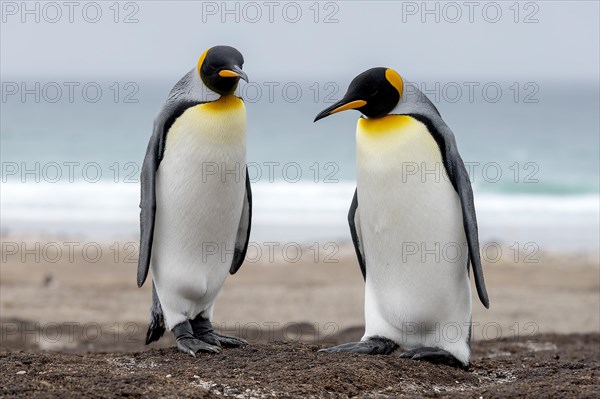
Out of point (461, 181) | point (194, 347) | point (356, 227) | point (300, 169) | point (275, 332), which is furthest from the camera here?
point (300, 169)

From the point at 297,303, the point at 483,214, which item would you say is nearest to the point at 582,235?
the point at 483,214

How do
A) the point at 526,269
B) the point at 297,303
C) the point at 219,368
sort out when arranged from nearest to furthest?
the point at 219,368
the point at 297,303
the point at 526,269

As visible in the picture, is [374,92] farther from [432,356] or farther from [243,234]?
[432,356]

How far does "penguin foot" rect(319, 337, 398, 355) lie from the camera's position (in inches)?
224

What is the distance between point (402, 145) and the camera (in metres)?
5.48

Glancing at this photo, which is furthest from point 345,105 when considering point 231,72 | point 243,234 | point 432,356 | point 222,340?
point 222,340

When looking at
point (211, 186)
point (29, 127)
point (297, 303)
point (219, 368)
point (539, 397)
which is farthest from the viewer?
point (29, 127)

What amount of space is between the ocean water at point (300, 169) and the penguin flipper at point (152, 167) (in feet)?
43.7

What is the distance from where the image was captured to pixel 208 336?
602 centimetres

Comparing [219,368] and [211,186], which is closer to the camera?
[219,368]

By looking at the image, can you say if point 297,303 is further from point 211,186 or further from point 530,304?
point 211,186

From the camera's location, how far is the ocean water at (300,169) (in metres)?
21.4

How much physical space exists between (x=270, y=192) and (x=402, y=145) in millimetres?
20556

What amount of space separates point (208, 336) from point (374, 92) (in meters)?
1.87
